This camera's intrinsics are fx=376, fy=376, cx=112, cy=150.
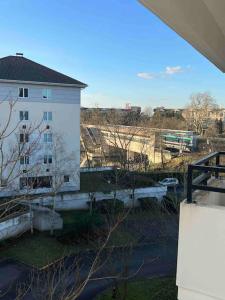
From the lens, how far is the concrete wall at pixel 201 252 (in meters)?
2.69

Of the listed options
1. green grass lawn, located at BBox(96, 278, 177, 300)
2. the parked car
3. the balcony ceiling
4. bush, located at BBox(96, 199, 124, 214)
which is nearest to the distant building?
the parked car

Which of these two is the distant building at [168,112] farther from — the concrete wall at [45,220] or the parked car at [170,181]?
the concrete wall at [45,220]

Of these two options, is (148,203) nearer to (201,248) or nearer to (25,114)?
(25,114)

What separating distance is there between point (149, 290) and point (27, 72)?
551 inches

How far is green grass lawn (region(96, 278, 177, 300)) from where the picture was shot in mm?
10891

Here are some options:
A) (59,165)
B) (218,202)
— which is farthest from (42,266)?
(218,202)

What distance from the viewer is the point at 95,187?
22.2 m

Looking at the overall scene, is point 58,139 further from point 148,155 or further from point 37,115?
point 148,155

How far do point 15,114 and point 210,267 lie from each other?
60.0ft

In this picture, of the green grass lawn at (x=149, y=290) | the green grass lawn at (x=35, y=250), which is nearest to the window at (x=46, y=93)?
the green grass lawn at (x=35, y=250)

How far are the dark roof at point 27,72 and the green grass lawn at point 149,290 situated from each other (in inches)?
493

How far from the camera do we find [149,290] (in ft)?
37.4

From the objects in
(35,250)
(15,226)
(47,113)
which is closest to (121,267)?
(35,250)

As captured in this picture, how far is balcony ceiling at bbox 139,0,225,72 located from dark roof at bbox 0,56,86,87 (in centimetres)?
1712
